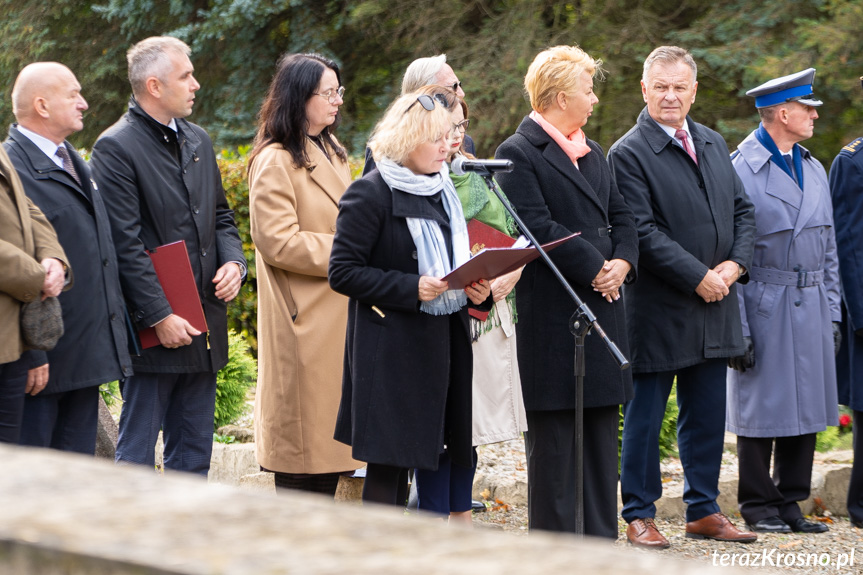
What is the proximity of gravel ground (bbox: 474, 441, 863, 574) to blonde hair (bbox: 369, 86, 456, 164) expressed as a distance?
172cm

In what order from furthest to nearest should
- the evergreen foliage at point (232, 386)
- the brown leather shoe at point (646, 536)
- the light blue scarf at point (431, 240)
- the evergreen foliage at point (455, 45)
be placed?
the evergreen foliage at point (455, 45) → the evergreen foliage at point (232, 386) → the brown leather shoe at point (646, 536) → the light blue scarf at point (431, 240)

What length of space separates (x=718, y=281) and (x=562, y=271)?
0.99 metres

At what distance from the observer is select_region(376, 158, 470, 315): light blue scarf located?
3.78 m

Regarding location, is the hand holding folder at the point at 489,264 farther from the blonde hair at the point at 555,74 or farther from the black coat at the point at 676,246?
the black coat at the point at 676,246

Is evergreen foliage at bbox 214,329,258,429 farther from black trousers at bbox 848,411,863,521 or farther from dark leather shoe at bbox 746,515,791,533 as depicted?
black trousers at bbox 848,411,863,521

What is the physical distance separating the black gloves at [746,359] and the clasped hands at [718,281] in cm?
47

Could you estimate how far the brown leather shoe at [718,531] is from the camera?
4.99 meters

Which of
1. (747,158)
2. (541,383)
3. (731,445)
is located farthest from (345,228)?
(731,445)

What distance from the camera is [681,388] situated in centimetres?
525

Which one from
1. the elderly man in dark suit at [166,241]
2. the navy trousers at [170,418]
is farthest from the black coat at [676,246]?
the navy trousers at [170,418]

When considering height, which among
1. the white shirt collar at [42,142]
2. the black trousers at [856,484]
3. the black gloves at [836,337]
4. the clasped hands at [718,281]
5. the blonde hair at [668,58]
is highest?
the blonde hair at [668,58]

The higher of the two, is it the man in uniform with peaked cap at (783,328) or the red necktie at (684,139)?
the red necktie at (684,139)

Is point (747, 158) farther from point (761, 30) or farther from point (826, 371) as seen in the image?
point (761, 30)

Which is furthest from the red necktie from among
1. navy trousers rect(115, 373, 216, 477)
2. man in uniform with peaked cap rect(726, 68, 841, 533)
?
navy trousers rect(115, 373, 216, 477)
